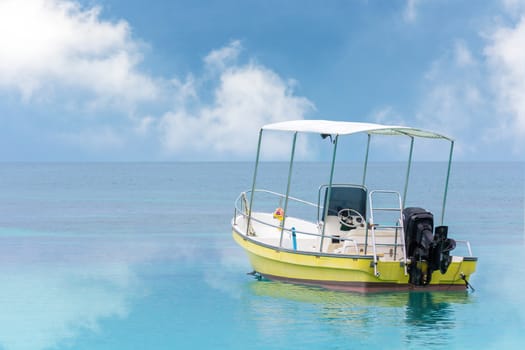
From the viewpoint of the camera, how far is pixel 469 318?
12.6 m

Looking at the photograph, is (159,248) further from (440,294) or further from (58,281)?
(440,294)

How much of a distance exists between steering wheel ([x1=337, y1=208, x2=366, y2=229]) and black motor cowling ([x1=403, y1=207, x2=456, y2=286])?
4.70ft

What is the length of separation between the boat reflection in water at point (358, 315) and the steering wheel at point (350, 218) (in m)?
1.33

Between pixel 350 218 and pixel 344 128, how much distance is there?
1671 millimetres

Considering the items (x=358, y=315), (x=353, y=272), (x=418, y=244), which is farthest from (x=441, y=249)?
(x=358, y=315)

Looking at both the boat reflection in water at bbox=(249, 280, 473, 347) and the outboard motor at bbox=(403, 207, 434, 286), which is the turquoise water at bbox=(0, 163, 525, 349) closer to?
the boat reflection in water at bbox=(249, 280, 473, 347)

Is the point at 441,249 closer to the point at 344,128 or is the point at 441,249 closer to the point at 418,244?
the point at 418,244

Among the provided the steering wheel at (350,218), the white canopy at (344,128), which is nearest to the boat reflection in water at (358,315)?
the steering wheel at (350,218)

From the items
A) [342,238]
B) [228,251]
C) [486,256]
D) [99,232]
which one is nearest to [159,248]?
[228,251]

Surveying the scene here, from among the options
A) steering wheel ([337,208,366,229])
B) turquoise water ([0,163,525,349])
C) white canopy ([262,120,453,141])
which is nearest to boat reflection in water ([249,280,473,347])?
turquoise water ([0,163,525,349])

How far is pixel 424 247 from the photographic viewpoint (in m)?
12.4

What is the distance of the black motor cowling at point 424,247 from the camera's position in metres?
12.3

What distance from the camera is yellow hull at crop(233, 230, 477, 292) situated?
498 inches

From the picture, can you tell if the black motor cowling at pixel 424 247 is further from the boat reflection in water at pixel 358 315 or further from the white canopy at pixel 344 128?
the white canopy at pixel 344 128
